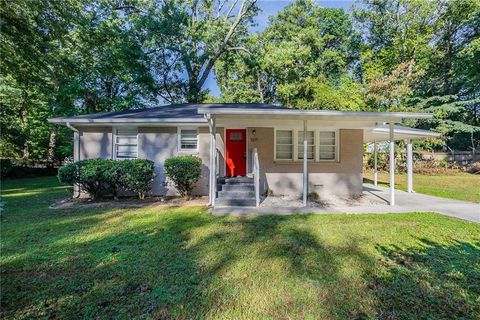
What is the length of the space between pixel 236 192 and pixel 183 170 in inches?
75.8

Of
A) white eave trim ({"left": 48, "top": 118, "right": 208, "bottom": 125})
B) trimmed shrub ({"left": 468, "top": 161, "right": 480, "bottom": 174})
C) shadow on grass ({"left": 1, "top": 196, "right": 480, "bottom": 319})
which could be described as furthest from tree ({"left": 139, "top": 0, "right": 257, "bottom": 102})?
trimmed shrub ({"left": 468, "top": 161, "right": 480, "bottom": 174})

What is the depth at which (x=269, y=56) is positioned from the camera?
1912 centimetres

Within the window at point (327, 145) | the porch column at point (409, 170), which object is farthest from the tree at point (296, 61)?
the window at point (327, 145)

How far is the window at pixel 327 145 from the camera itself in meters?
9.55

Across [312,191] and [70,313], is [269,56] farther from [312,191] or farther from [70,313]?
[70,313]

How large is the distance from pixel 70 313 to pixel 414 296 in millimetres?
3776

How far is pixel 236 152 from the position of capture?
31.2 feet

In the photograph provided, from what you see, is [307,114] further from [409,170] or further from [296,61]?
[296,61]

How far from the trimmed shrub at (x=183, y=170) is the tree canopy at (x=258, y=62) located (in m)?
11.2

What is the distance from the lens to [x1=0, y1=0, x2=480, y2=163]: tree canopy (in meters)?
17.7

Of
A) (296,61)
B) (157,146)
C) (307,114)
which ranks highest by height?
(296,61)

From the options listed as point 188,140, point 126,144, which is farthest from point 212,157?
point 126,144

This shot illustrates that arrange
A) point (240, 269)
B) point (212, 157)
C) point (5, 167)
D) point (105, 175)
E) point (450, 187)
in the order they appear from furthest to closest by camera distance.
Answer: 1. point (5, 167)
2. point (450, 187)
3. point (105, 175)
4. point (212, 157)
5. point (240, 269)

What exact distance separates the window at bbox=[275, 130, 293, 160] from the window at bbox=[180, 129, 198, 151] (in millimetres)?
3149
